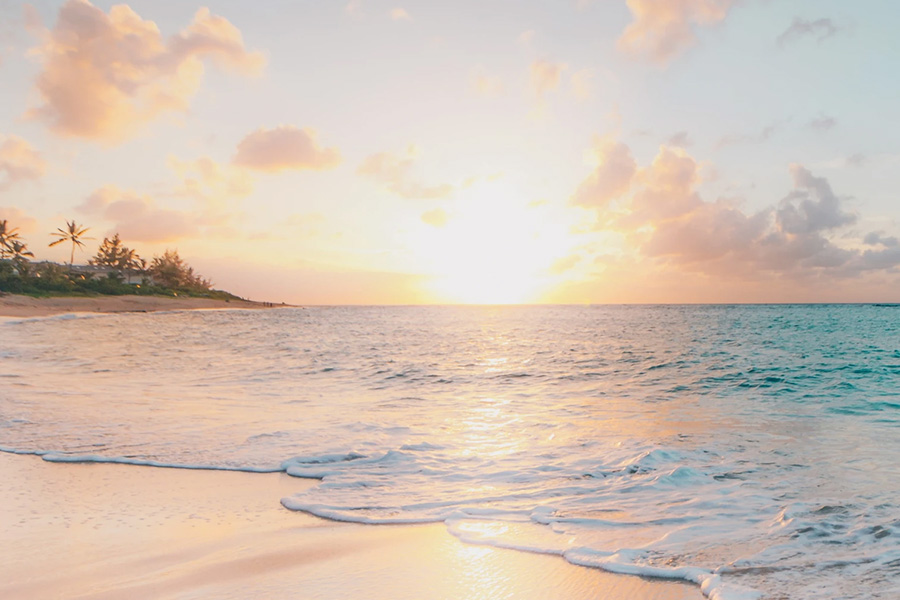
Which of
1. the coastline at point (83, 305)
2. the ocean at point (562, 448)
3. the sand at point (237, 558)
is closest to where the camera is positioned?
the sand at point (237, 558)

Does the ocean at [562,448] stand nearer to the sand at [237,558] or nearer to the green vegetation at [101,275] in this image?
the sand at [237,558]

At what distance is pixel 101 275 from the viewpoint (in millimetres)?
104625

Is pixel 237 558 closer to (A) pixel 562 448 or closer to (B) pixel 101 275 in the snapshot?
→ (A) pixel 562 448

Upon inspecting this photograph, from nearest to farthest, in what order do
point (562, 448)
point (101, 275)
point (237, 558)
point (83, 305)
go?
point (237, 558) < point (562, 448) < point (83, 305) < point (101, 275)

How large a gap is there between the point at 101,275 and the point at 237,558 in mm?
118634

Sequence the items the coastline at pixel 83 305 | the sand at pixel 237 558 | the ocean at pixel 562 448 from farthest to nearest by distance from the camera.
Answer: the coastline at pixel 83 305 → the ocean at pixel 562 448 → the sand at pixel 237 558

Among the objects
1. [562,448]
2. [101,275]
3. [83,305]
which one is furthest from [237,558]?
[101,275]

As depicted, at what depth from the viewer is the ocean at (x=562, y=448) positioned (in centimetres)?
532

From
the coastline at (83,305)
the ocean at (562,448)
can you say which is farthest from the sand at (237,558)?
the coastline at (83,305)

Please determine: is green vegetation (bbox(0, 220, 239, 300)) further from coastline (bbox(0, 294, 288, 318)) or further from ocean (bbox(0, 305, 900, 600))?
ocean (bbox(0, 305, 900, 600))

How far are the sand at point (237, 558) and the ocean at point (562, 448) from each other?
36cm

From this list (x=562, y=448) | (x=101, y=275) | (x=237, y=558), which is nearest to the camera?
(x=237, y=558)

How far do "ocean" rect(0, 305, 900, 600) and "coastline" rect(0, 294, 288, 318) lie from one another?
4488 cm

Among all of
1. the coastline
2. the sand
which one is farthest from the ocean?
the coastline
